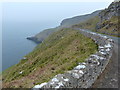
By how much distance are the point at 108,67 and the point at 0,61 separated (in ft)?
372

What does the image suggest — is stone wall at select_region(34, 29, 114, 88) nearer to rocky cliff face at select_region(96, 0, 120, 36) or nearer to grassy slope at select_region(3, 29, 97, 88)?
grassy slope at select_region(3, 29, 97, 88)

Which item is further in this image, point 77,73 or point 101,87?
point 101,87

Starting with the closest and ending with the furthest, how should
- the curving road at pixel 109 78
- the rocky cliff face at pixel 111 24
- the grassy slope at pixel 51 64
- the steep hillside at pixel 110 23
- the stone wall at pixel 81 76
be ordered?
1. the stone wall at pixel 81 76
2. the curving road at pixel 109 78
3. the grassy slope at pixel 51 64
4. the rocky cliff face at pixel 111 24
5. the steep hillside at pixel 110 23

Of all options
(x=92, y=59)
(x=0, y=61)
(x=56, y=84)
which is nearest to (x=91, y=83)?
(x=92, y=59)

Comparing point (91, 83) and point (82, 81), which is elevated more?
point (82, 81)

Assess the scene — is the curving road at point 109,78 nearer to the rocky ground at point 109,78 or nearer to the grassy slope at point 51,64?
the rocky ground at point 109,78

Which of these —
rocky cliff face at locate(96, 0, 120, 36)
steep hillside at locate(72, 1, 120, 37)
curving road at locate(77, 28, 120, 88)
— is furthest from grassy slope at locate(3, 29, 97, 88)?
rocky cliff face at locate(96, 0, 120, 36)

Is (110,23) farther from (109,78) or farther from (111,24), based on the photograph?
(109,78)

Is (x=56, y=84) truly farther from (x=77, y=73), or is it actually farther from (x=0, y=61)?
(x=0, y=61)

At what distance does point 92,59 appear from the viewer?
1275 centimetres

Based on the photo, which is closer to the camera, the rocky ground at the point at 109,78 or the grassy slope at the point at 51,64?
the rocky ground at the point at 109,78

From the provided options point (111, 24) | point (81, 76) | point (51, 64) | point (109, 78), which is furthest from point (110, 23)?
point (81, 76)

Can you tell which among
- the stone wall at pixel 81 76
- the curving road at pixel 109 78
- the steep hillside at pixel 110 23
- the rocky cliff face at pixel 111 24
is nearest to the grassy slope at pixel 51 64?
the stone wall at pixel 81 76

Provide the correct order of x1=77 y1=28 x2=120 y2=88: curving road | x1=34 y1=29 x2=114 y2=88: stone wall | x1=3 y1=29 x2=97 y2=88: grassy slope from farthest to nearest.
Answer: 1. x1=3 y1=29 x2=97 y2=88: grassy slope
2. x1=77 y1=28 x2=120 y2=88: curving road
3. x1=34 y1=29 x2=114 y2=88: stone wall
